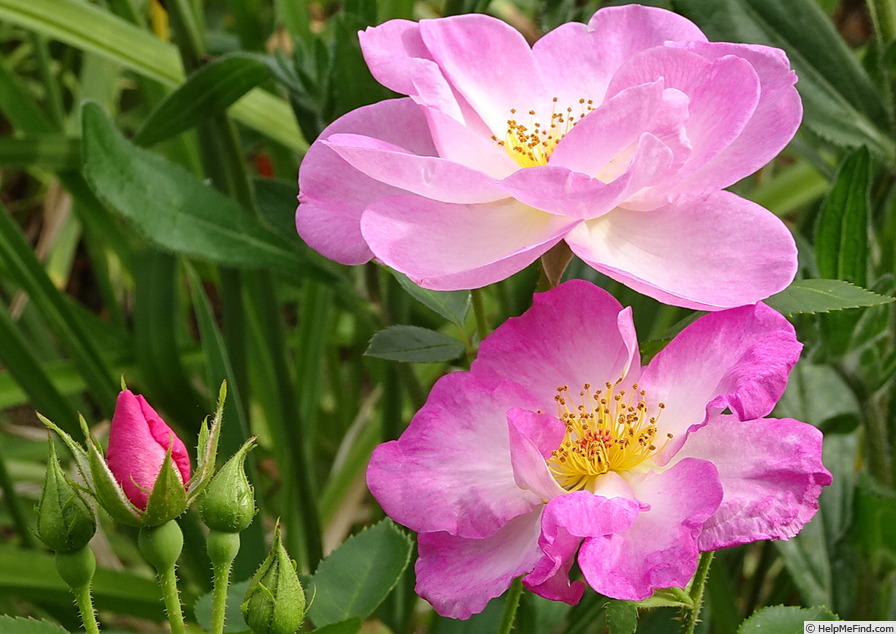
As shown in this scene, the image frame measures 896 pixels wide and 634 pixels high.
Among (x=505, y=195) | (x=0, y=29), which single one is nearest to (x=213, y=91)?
(x=505, y=195)

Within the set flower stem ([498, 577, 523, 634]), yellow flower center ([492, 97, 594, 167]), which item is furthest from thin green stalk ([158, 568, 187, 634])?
yellow flower center ([492, 97, 594, 167])

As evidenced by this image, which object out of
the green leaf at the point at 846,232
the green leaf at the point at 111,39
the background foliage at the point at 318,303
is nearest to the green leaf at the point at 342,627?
the background foliage at the point at 318,303

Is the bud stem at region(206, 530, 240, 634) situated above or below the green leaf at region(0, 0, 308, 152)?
below

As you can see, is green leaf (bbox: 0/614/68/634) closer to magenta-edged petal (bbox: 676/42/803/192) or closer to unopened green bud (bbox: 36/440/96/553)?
unopened green bud (bbox: 36/440/96/553)

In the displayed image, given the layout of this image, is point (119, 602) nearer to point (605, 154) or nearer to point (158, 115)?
point (158, 115)

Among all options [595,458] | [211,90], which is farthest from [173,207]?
[595,458]

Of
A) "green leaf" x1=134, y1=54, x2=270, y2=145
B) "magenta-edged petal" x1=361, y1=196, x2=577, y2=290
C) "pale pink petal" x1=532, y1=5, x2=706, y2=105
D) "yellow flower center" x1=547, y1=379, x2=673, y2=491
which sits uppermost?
"pale pink petal" x1=532, y1=5, x2=706, y2=105

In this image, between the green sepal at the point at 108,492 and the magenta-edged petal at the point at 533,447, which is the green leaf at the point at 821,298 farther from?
the green sepal at the point at 108,492
